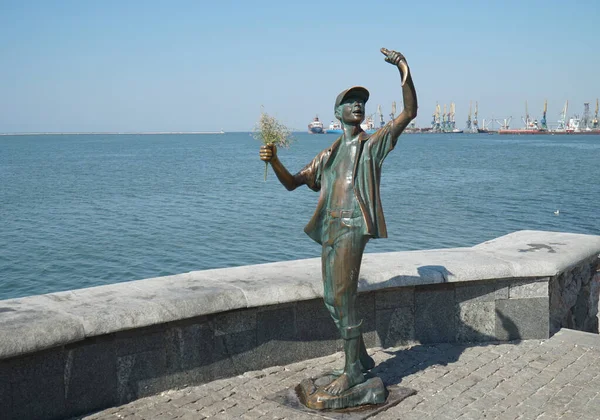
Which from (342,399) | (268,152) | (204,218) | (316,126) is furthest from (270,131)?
(316,126)

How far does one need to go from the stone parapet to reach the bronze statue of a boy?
586 millimetres

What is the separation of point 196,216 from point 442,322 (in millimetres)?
20334

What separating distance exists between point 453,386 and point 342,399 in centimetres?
88

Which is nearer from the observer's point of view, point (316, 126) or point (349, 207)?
point (349, 207)

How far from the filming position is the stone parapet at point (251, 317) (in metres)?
4.27

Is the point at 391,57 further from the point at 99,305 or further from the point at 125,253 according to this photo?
the point at 125,253

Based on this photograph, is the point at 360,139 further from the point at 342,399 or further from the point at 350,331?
the point at 342,399

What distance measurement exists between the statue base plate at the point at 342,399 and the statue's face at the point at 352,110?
1678 millimetres

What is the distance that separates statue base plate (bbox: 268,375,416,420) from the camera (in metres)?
4.55

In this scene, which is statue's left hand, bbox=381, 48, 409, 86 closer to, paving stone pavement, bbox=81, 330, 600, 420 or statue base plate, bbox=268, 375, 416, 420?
statue base plate, bbox=268, 375, 416, 420

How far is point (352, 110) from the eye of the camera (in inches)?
181

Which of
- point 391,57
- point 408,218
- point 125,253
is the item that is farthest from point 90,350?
point 408,218

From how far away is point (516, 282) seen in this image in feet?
19.6

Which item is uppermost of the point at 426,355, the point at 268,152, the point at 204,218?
the point at 268,152
